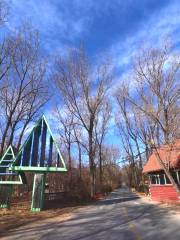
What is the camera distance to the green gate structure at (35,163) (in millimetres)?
18534

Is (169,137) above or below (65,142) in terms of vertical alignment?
below

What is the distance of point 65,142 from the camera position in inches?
1710

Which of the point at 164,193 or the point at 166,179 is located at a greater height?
the point at 166,179

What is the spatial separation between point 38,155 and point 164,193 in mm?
15561

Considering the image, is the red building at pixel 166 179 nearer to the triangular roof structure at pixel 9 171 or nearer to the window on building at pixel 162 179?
the window on building at pixel 162 179

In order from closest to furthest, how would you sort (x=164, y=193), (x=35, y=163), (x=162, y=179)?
(x=35, y=163)
(x=164, y=193)
(x=162, y=179)

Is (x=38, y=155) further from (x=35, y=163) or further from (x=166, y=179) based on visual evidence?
(x=166, y=179)

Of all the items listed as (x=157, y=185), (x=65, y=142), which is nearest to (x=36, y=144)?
(x=157, y=185)

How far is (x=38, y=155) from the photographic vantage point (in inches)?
754

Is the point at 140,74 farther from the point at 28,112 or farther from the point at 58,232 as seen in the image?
the point at 58,232

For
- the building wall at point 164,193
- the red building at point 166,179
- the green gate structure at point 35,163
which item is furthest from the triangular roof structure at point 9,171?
the building wall at point 164,193

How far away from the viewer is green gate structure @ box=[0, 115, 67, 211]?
18.5 m

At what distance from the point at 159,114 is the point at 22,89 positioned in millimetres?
12849

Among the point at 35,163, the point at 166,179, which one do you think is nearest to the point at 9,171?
the point at 35,163
